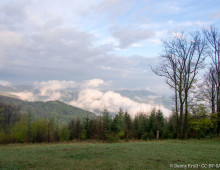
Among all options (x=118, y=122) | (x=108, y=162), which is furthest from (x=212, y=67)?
(x=108, y=162)

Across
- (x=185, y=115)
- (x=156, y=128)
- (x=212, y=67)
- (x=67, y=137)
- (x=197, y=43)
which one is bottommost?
(x=67, y=137)

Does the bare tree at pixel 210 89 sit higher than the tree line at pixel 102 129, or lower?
higher

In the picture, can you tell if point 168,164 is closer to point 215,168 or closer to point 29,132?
point 215,168

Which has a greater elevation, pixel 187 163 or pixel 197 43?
pixel 197 43

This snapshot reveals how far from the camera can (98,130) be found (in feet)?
126

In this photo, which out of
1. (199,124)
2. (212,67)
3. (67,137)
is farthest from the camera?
(67,137)

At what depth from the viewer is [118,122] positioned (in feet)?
102

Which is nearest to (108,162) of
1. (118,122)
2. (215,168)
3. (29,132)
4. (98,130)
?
(215,168)

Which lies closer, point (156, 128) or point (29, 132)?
point (156, 128)

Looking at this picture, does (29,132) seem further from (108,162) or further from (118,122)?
(108,162)

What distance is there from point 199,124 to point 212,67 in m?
9.05

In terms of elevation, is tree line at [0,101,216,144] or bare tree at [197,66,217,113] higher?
bare tree at [197,66,217,113]

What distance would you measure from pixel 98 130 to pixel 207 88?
2209 cm

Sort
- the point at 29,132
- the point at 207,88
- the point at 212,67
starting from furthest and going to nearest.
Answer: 1. the point at 29,132
2. the point at 207,88
3. the point at 212,67
